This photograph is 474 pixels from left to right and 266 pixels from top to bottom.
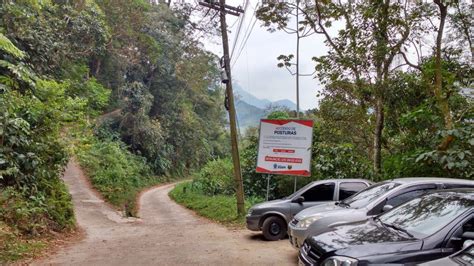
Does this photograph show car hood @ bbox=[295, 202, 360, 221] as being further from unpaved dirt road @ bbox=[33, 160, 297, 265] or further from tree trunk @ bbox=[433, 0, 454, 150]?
tree trunk @ bbox=[433, 0, 454, 150]

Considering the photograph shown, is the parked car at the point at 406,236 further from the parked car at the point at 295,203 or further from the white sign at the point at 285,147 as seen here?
the white sign at the point at 285,147

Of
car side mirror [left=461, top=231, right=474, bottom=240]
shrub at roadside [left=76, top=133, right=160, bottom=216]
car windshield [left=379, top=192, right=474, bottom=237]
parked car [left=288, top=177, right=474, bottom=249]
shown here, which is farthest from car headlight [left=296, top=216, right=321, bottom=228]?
shrub at roadside [left=76, top=133, right=160, bottom=216]

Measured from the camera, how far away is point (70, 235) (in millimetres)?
11320

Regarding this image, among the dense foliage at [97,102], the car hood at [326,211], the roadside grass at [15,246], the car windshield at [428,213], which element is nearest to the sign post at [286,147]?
the car hood at [326,211]

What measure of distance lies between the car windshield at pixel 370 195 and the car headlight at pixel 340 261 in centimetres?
287

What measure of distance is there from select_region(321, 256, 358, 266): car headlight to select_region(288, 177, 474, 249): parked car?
2.13 metres

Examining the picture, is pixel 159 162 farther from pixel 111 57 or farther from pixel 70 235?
pixel 70 235

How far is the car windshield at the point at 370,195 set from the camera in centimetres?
699

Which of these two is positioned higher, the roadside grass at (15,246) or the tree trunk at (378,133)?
the tree trunk at (378,133)

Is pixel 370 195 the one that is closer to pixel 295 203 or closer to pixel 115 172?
pixel 295 203

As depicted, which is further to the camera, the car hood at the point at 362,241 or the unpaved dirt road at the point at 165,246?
the unpaved dirt road at the point at 165,246

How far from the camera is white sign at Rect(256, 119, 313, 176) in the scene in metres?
12.7

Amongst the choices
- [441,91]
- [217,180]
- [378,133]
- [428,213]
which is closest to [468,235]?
[428,213]

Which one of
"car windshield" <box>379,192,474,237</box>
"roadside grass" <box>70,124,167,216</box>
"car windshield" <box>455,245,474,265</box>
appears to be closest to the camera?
"car windshield" <box>455,245,474,265</box>
